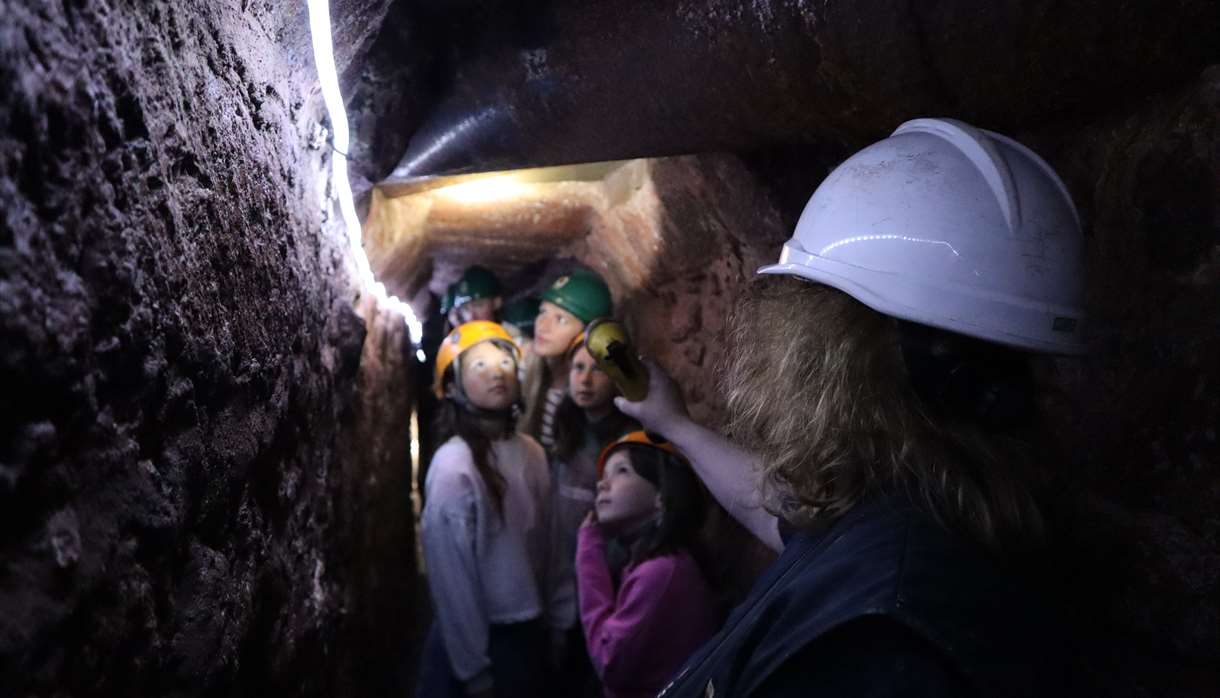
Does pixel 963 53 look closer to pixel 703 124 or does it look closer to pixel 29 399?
pixel 703 124

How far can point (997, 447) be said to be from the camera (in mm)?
1116

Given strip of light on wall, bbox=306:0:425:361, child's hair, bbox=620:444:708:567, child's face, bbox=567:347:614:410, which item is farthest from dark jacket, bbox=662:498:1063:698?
child's face, bbox=567:347:614:410

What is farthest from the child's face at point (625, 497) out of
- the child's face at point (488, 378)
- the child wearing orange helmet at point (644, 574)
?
the child's face at point (488, 378)

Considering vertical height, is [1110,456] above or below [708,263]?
below

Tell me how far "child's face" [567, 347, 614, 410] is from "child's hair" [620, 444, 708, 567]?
0.63 meters

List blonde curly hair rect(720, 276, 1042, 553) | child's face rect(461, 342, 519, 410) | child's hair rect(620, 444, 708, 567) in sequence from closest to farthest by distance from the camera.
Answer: blonde curly hair rect(720, 276, 1042, 553) → child's hair rect(620, 444, 708, 567) → child's face rect(461, 342, 519, 410)

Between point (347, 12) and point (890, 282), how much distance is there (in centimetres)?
137

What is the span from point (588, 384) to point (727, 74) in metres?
1.83

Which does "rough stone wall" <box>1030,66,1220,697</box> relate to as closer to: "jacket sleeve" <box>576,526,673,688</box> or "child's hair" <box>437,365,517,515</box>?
"jacket sleeve" <box>576,526,673,688</box>

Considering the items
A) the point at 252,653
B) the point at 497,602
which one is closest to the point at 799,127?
the point at 252,653

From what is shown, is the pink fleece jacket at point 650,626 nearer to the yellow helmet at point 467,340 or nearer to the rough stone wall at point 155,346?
the rough stone wall at point 155,346

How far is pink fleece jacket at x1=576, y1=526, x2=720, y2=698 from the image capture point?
2475 mm

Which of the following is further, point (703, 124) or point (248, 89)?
point (703, 124)

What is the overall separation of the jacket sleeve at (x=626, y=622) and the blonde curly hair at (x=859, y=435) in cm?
131
